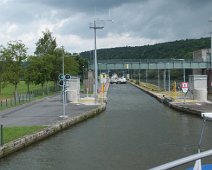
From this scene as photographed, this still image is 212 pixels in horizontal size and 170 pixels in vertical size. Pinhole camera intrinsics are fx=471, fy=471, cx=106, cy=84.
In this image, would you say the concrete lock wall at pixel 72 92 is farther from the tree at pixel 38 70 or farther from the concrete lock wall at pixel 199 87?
the tree at pixel 38 70

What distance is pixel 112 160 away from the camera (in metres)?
19.8

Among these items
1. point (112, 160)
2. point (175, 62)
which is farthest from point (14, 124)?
point (175, 62)

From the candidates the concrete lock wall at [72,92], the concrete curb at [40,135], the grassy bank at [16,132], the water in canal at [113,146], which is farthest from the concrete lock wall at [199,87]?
the grassy bank at [16,132]

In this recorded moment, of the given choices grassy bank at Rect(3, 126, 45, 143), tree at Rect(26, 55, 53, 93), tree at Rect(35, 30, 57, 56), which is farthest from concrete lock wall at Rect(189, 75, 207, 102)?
tree at Rect(35, 30, 57, 56)

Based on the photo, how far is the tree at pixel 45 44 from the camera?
303ft

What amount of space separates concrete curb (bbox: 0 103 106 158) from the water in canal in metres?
0.33

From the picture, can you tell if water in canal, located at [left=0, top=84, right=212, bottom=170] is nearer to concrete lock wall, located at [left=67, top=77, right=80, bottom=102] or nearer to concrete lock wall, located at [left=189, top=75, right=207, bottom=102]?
concrete lock wall, located at [left=189, top=75, right=207, bottom=102]

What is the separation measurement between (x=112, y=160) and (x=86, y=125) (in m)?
14.5

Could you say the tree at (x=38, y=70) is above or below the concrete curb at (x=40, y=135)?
above

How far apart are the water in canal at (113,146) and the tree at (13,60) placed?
2967 centimetres

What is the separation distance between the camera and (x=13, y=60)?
214 ft

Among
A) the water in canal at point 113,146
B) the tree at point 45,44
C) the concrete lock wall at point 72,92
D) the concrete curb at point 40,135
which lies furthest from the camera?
the tree at point 45,44

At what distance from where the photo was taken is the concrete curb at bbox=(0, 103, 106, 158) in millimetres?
20698

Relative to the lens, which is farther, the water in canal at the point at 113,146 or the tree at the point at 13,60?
the tree at the point at 13,60
